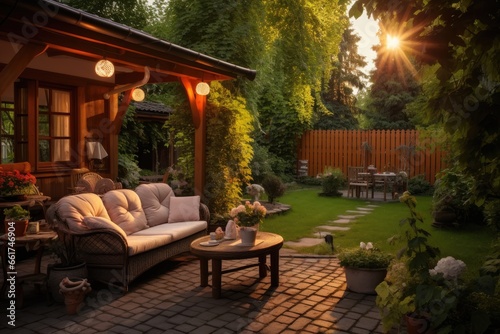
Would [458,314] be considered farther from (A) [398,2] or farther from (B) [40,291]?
(B) [40,291]

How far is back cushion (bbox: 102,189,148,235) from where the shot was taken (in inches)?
219

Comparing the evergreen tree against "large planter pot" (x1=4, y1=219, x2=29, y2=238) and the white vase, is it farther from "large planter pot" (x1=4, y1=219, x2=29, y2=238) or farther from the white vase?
"large planter pot" (x1=4, y1=219, x2=29, y2=238)

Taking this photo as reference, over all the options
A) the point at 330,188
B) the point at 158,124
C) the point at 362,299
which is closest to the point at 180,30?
the point at 158,124

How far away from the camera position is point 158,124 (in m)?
14.9

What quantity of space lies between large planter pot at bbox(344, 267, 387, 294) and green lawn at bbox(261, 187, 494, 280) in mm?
Answer: 552

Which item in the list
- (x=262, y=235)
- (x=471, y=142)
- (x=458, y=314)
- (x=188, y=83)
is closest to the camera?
(x=471, y=142)

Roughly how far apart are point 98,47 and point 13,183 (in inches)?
84.7

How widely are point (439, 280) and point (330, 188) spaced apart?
32.5ft

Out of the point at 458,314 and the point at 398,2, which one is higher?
the point at 398,2

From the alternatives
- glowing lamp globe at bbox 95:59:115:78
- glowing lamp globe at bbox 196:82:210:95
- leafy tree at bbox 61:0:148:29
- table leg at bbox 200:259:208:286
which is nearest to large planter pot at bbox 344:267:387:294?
table leg at bbox 200:259:208:286

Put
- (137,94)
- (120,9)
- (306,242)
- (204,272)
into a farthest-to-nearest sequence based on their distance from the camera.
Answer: (120,9) < (137,94) < (306,242) < (204,272)

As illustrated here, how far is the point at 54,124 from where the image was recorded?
8141mm

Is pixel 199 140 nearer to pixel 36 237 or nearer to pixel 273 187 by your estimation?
pixel 273 187

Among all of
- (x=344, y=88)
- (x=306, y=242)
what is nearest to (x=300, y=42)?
(x=306, y=242)
